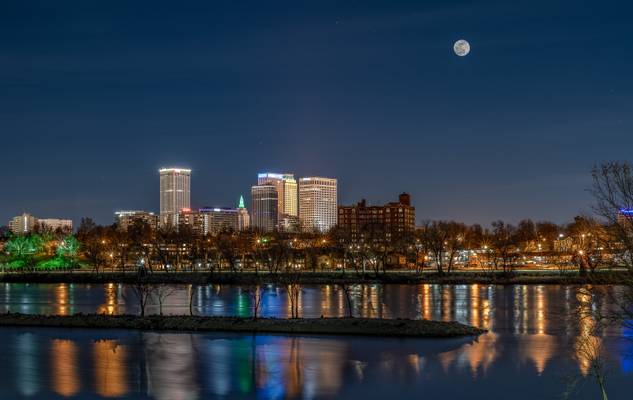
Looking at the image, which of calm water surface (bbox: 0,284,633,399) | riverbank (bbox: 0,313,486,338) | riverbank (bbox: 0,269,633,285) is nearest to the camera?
calm water surface (bbox: 0,284,633,399)

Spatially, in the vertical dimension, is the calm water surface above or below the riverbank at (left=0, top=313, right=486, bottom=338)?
below

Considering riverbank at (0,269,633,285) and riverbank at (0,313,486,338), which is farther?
riverbank at (0,269,633,285)

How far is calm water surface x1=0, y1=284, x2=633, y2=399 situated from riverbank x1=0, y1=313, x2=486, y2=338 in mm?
1047

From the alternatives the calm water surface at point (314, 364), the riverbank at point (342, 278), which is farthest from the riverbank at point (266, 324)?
the riverbank at point (342, 278)

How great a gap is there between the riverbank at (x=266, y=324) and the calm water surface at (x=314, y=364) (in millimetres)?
1047

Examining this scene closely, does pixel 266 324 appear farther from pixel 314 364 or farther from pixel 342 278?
pixel 342 278

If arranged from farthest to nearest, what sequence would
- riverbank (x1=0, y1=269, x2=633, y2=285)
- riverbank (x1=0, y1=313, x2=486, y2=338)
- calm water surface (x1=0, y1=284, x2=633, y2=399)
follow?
riverbank (x1=0, y1=269, x2=633, y2=285), riverbank (x1=0, y1=313, x2=486, y2=338), calm water surface (x1=0, y1=284, x2=633, y2=399)

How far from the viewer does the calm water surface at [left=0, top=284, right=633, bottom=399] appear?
2062 cm

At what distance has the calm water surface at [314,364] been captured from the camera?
20625mm

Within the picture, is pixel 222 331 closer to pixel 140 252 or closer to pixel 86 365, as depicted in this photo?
pixel 86 365

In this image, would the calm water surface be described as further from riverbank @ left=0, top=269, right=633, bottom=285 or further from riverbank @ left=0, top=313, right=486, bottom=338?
riverbank @ left=0, top=269, right=633, bottom=285

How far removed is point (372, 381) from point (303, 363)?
336cm

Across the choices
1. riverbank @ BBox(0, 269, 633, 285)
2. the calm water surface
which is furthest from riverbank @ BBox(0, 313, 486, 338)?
riverbank @ BBox(0, 269, 633, 285)

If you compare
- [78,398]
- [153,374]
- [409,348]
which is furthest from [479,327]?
[78,398]
